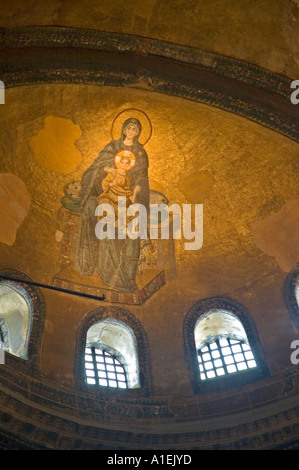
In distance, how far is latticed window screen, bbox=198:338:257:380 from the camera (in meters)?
15.0

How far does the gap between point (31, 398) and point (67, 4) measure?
8028mm

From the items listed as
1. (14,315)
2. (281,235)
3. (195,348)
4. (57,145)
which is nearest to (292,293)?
(281,235)

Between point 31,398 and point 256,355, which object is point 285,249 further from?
point 31,398

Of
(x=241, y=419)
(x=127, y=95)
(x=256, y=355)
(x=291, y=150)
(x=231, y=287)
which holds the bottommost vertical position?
(x=241, y=419)

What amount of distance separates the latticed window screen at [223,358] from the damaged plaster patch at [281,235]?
1.99 meters

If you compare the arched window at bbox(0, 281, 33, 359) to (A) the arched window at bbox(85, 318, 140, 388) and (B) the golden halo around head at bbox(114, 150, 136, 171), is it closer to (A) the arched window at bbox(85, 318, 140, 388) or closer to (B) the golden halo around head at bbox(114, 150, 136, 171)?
A: (A) the arched window at bbox(85, 318, 140, 388)

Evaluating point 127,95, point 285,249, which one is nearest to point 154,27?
point 127,95

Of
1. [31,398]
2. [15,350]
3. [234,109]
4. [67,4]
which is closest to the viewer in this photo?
[31,398]

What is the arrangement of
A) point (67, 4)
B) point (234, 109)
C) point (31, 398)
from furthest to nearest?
point (234, 109)
point (67, 4)
point (31, 398)

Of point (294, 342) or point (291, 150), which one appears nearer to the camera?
point (294, 342)

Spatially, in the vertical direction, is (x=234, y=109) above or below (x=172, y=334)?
above

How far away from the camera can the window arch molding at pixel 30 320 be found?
1367cm

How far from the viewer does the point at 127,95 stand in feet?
53.5

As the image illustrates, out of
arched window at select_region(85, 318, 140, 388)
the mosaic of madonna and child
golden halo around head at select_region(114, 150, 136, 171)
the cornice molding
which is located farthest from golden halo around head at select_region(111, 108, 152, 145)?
arched window at select_region(85, 318, 140, 388)
